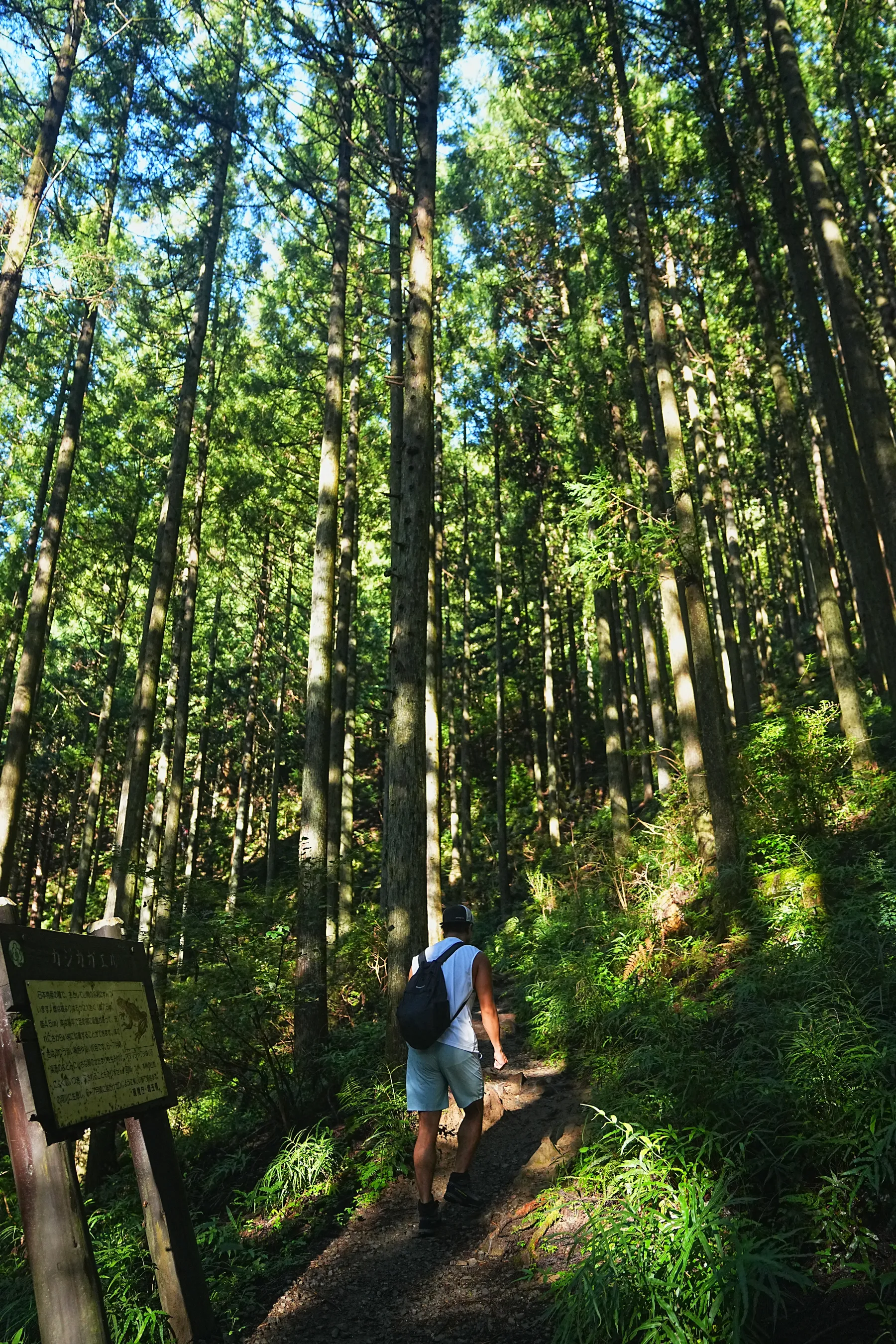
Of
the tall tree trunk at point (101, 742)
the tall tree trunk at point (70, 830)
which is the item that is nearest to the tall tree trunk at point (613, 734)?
the tall tree trunk at point (101, 742)

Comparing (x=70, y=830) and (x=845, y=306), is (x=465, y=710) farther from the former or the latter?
(x=70, y=830)

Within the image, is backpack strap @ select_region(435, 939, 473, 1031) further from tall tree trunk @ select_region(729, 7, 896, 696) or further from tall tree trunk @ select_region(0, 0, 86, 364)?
tall tree trunk @ select_region(0, 0, 86, 364)

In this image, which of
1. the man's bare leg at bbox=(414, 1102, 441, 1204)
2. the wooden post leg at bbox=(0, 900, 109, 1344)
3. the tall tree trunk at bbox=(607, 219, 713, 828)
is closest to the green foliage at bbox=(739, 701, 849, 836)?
the tall tree trunk at bbox=(607, 219, 713, 828)

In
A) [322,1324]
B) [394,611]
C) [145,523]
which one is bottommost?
[322,1324]

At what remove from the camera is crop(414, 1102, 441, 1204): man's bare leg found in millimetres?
4105

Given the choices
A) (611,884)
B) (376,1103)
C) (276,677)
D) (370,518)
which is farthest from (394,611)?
(276,677)

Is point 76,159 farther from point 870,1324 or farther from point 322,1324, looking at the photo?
point 870,1324

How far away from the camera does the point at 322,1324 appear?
11.7 ft

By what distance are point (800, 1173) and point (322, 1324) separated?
2.38 metres

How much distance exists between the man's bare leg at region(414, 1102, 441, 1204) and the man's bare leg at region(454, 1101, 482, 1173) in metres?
0.08

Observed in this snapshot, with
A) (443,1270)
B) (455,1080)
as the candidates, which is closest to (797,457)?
(455,1080)

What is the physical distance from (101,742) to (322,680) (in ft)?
31.5

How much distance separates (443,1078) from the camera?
4258 millimetres

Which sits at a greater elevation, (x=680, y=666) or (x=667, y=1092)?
(x=680, y=666)
